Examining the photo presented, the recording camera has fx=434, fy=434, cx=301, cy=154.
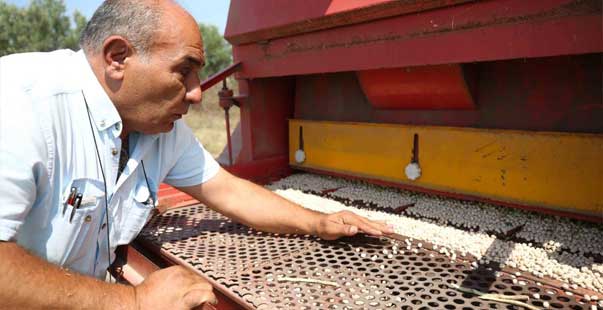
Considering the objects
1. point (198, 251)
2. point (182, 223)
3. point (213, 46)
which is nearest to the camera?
point (198, 251)

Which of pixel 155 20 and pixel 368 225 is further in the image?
pixel 368 225

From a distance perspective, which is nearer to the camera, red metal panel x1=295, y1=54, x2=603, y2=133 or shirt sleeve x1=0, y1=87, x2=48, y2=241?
shirt sleeve x1=0, y1=87, x2=48, y2=241

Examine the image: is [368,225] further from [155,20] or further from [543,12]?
[155,20]

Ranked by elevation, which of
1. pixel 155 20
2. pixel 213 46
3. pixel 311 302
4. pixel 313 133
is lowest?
pixel 311 302

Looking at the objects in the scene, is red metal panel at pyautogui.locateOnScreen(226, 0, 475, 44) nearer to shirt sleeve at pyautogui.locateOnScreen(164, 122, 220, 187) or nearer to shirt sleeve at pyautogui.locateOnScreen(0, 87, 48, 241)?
shirt sleeve at pyautogui.locateOnScreen(164, 122, 220, 187)

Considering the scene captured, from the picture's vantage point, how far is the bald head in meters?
1.49

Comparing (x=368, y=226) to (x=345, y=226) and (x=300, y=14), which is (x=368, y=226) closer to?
(x=345, y=226)

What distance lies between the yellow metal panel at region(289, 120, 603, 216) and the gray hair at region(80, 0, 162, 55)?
1.72 metres

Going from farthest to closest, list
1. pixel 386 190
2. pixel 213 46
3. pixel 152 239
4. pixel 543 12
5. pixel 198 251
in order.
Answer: pixel 213 46
pixel 386 190
pixel 152 239
pixel 198 251
pixel 543 12

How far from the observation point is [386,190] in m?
3.07

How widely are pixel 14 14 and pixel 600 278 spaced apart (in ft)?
103

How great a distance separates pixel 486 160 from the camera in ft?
7.82

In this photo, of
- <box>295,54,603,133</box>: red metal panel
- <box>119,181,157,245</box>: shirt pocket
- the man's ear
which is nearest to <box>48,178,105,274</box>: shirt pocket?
<box>119,181,157,245</box>: shirt pocket

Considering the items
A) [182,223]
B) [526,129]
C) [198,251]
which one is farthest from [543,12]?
[182,223]
